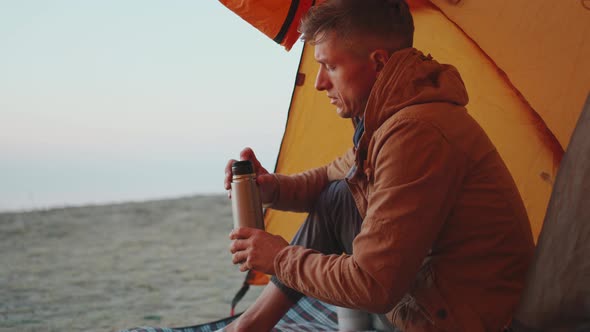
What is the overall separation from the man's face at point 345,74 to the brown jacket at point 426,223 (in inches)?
3.3

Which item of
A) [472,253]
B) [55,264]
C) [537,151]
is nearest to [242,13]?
[537,151]

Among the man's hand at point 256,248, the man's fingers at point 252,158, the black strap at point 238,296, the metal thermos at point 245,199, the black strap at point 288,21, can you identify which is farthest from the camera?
the black strap at point 238,296

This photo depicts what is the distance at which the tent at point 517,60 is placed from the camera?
1.48m

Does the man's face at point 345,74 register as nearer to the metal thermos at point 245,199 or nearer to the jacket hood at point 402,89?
the jacket hood at point 402,89

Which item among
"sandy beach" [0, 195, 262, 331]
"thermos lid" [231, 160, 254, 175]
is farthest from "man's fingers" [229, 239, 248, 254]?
"sandy beach" [0, 195, 262, 331]

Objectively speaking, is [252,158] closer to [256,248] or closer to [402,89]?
[256,248]

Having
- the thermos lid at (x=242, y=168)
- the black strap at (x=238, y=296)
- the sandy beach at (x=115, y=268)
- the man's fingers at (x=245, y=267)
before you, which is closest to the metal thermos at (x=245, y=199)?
the thermos lid at (x=242, y=168)

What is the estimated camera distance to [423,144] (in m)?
0.97

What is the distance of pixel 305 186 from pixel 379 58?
487 mm

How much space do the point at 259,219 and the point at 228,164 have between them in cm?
22

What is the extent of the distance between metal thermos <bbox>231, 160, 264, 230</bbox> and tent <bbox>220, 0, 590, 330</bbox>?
0.62 meters

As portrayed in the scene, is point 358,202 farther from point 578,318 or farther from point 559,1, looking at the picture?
point 559,1

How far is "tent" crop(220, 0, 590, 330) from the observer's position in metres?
1.48

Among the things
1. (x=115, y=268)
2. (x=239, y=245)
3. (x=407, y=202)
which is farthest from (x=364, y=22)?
(x=115, y=268)
